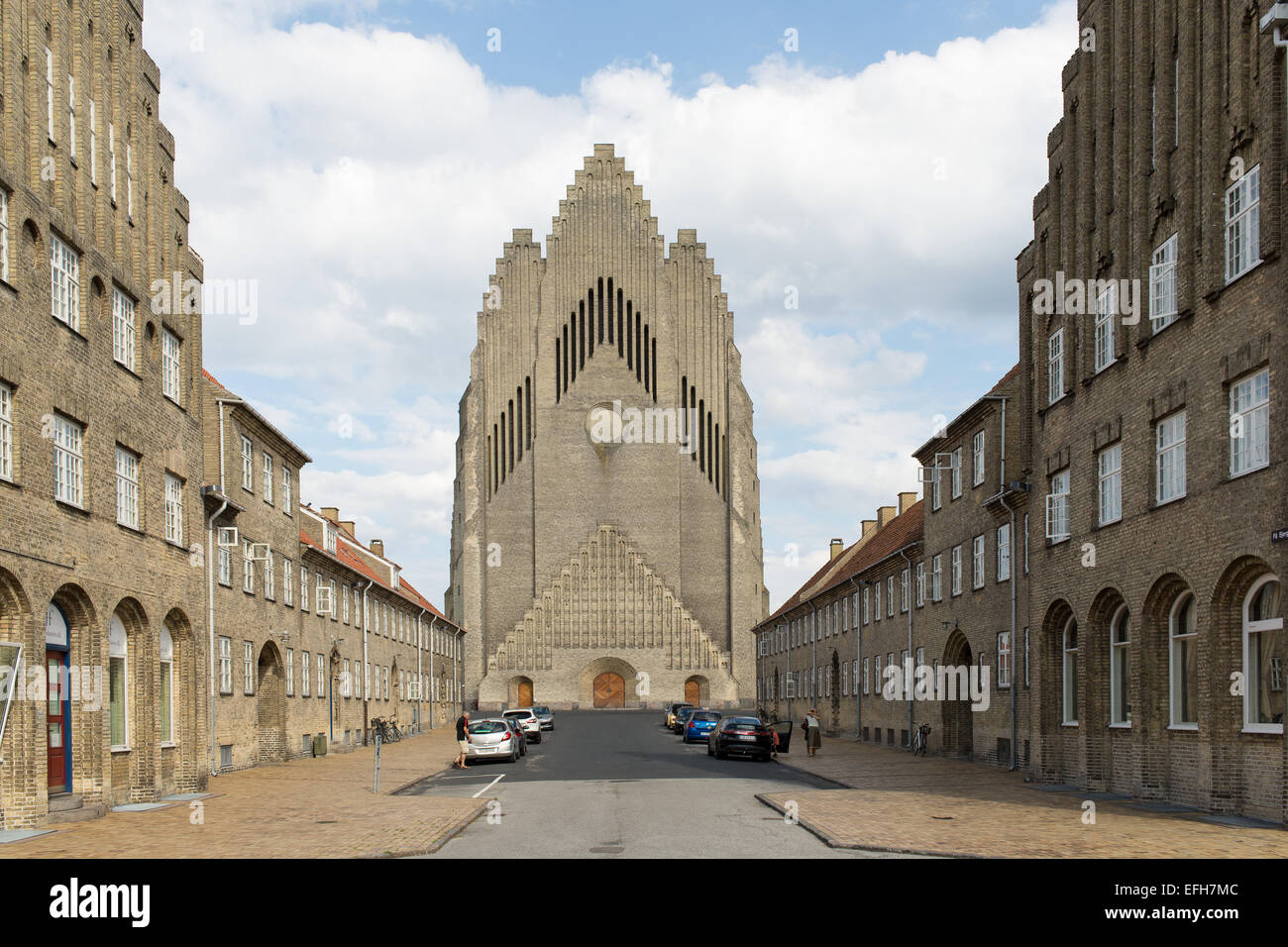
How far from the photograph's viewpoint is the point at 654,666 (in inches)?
3578

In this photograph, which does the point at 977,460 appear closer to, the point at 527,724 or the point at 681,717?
the point at 527,724

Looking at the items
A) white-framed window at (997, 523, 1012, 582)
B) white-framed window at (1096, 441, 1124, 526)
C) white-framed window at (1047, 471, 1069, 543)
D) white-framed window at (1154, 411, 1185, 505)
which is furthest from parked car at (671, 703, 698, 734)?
white-framed window at (1154, 411, 1185, 505)

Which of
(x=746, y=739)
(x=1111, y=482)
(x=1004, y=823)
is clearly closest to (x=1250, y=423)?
(x=1111, y=482)

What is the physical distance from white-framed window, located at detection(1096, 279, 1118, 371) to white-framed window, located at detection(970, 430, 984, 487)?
1039 cm

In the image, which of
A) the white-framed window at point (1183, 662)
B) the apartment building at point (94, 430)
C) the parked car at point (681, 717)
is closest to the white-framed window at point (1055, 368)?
the white-framed window at point (1183, 662)

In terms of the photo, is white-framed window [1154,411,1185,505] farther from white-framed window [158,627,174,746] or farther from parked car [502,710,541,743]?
parked car [502,710,541,743]

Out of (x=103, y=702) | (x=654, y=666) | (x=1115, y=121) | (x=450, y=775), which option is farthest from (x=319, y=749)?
(x=654, y=666)

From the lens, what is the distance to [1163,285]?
22766mm

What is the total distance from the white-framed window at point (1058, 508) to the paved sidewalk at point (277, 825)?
1296cm

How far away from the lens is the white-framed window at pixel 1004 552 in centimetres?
3347

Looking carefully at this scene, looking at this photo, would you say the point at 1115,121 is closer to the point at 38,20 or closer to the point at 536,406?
the point at 38,20

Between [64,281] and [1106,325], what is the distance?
18552mm
